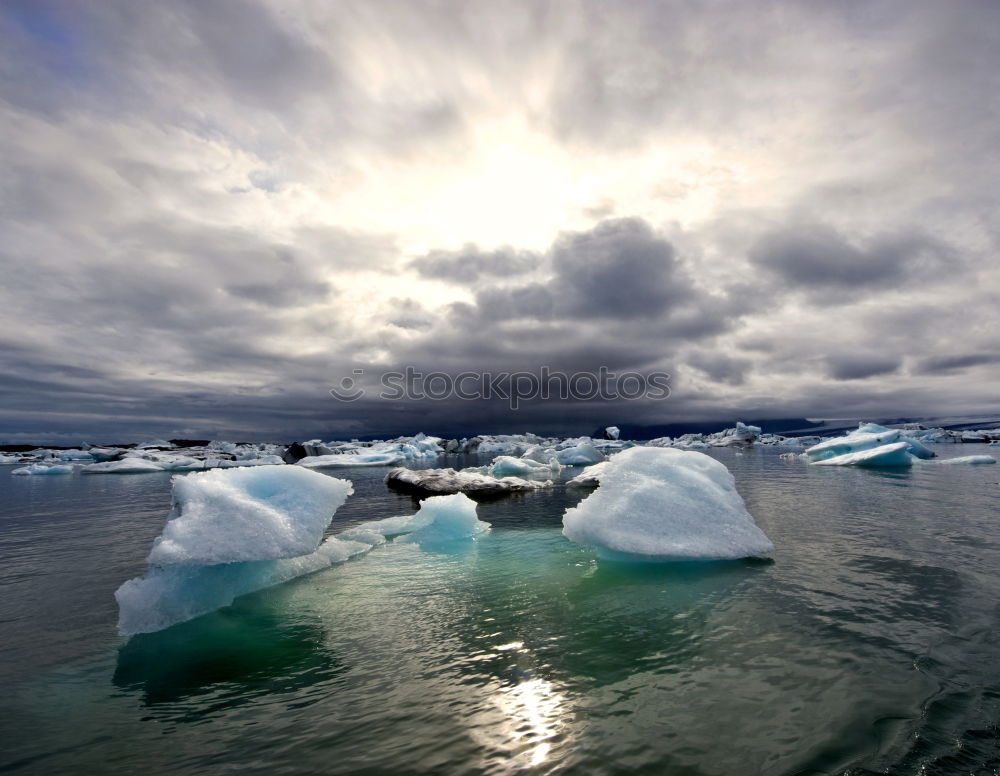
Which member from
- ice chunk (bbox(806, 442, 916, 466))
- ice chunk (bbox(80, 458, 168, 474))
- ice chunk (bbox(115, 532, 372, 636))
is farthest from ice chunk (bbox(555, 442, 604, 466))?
ice chunk (bbox(115, 532, 372, 636))

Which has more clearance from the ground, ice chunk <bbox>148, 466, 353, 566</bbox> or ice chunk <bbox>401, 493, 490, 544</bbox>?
ice chunk <bbox>148, 466, 353, 566</bbox>

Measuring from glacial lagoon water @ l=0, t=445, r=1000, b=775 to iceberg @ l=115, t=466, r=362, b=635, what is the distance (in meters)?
0.43

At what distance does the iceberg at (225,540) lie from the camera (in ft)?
27.1

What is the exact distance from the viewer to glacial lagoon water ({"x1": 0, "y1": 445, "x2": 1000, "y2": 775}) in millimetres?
4598

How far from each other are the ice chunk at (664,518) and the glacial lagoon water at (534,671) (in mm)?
583

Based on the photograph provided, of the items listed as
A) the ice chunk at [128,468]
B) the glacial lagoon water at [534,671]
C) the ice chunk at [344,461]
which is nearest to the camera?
the glacial lagoon water at [534,671]

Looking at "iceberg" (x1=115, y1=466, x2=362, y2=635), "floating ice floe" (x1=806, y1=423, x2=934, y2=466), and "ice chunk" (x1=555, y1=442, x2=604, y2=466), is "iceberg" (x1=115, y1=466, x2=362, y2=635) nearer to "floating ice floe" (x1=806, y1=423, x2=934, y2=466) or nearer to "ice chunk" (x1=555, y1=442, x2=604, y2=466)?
"floating ice floe" (x1=806, y1=423, x2=934, y2=466)

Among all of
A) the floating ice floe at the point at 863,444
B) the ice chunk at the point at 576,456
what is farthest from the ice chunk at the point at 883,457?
the ice chunk at the point at 576,456

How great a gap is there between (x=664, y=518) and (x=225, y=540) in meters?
9.73

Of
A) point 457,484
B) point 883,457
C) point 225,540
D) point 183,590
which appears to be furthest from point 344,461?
point 883,457

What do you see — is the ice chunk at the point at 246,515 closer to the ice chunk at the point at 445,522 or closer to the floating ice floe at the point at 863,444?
the ice chunk at the point at 445,522

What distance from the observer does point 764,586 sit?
9406 millimetres

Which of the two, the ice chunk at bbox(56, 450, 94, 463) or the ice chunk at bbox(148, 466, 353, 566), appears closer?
the ice chunk at bbox(148, 466, 353, 566)

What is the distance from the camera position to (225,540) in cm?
861
